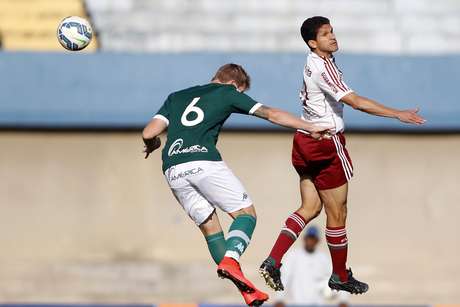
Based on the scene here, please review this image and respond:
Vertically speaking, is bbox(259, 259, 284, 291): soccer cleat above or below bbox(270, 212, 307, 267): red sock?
below

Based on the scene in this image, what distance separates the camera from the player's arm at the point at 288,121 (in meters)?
10.1

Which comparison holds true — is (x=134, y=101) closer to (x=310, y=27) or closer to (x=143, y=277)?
(x=143, y=277)

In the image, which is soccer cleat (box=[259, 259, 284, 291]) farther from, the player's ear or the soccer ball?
the soccer ball

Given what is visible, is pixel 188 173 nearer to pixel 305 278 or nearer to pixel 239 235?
pixel 239 235

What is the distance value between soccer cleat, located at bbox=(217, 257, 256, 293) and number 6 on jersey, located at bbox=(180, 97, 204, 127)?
3.93 feet

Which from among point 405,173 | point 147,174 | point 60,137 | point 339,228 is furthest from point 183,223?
point 339,228

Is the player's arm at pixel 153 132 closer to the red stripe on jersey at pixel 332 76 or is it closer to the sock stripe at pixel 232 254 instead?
the sock stripe at pixel 232 254

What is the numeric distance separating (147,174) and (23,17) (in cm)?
304

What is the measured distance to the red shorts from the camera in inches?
432

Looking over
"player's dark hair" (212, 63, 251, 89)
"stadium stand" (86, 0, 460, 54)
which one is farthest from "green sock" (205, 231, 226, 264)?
"stadium stand" (86, 0, 460, 54)

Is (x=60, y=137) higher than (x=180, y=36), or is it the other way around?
(x=180, y=36)

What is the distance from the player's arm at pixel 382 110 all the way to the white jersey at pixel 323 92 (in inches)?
4.3

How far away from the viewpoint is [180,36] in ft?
61.4

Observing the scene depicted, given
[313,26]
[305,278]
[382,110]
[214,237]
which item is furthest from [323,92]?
[305,278]
